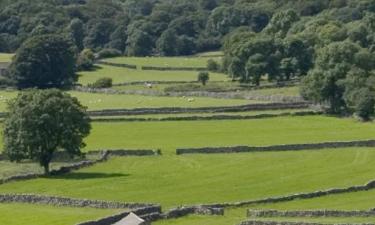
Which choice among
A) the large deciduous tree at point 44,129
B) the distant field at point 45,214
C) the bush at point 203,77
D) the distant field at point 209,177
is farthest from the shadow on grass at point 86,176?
the bush at point 203,77

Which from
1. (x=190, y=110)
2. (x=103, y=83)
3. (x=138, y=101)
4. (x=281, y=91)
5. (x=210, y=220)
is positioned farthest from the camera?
(x=103, y=83)

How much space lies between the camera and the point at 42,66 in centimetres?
14412

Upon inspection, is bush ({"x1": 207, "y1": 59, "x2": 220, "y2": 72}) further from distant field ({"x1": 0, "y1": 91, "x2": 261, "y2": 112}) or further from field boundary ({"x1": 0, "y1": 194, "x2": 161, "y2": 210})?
field boundary ({"x1": 0, "y1": 194, "x2": 161, "y2": 210})

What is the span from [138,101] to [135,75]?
32.3 metres

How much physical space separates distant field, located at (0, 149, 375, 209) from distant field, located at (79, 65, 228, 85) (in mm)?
60024

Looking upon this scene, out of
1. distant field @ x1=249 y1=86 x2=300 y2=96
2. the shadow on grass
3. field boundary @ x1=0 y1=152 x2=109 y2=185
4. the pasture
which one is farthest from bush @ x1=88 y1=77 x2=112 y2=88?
the shadow on grass

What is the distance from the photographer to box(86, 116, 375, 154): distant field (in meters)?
93.9

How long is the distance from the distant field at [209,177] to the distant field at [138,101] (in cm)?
2848

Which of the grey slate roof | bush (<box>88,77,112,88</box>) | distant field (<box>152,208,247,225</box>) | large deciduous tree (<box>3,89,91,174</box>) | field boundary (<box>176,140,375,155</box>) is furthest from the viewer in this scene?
bush (<box>88,77,112,88</box>)

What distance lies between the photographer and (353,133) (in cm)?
9862

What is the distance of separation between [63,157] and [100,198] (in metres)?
16.5

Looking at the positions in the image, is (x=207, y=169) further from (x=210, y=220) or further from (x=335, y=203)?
(x=210, y=220)

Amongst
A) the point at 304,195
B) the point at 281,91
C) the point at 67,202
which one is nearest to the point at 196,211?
the point at 67,202

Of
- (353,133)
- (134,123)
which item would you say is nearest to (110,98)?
(134,123)
